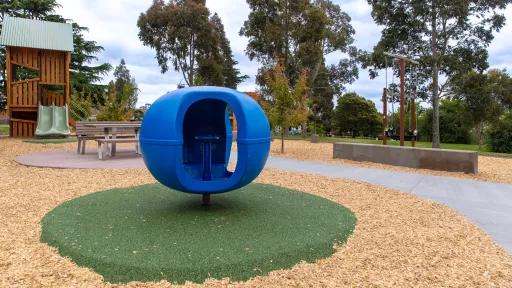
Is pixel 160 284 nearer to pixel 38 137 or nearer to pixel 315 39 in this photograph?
pixel 38 137

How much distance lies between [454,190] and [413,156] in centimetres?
328

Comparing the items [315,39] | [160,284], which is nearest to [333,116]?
[315,39]

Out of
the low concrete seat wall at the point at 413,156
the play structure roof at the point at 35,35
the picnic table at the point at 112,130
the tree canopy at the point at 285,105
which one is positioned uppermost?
the play structure roof at the point at 35,35

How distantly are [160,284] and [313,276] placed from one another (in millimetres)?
A: 1363

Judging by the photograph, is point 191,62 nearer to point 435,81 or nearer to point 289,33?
point 289,33

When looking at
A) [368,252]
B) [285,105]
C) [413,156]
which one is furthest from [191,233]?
[285,105]

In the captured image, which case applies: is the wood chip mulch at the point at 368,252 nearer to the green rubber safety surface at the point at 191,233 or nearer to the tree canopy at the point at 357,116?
the green rubber safety surface at the point at 191,233

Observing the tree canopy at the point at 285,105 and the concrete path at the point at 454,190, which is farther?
the tree canopy at the point at 285,105

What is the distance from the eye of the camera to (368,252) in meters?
4.14

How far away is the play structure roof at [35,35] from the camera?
19078 millimetres

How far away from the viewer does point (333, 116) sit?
45.3m

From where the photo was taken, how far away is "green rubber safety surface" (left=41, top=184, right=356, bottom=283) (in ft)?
11.6

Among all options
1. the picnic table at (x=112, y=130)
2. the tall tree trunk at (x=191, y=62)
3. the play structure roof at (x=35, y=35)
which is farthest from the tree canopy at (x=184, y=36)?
the picnic table at (x=112, y=130)

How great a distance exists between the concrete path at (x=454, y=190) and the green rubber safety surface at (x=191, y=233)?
1991mm
